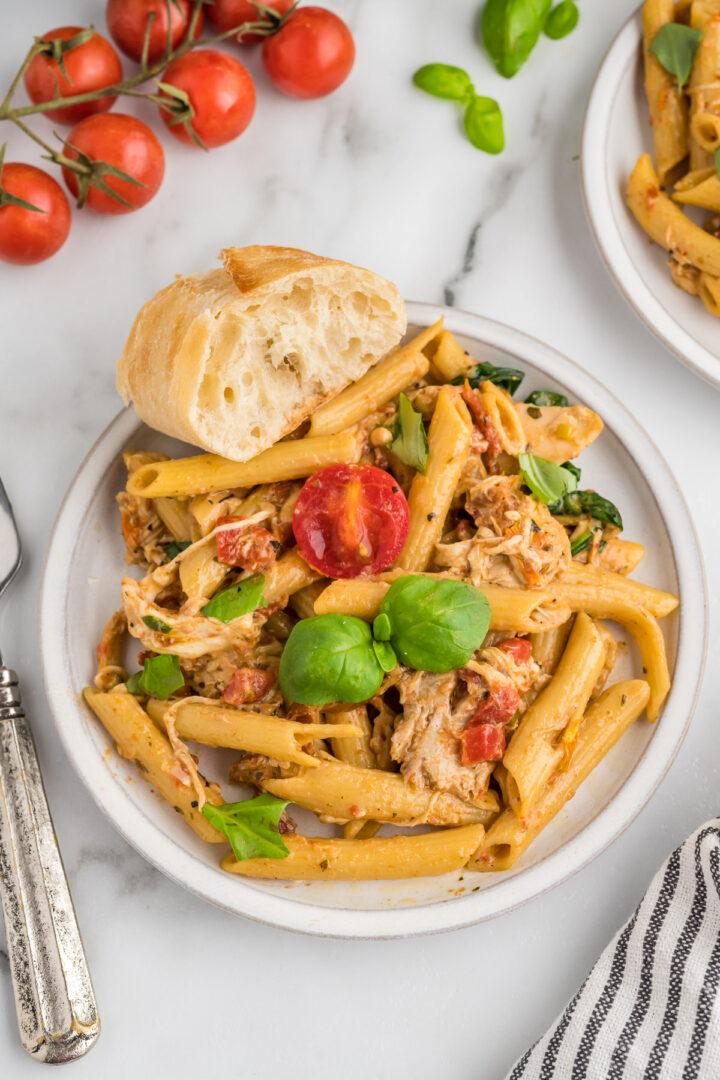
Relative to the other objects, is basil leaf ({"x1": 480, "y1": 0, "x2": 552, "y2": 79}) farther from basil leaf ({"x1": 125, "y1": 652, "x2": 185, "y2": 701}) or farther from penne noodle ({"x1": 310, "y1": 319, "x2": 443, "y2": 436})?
basil leaf ({"x1": 125, "y1": 652, "x2": 185, "y2": 701})

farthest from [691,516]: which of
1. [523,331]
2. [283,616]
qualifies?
[283,616]

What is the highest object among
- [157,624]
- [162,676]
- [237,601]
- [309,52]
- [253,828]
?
[309,52]

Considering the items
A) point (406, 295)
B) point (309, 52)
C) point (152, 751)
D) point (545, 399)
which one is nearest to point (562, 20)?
point (309, 52)

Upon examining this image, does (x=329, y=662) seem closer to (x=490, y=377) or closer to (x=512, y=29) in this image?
(x=490, y=377)

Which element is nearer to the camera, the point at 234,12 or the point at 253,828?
the point at 253,828

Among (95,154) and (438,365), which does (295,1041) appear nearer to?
(438,365)

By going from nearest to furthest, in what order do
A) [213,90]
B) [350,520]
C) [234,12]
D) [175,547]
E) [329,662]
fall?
[329,662] < [350,520] < [175,547] < [213,90] < [234,12]

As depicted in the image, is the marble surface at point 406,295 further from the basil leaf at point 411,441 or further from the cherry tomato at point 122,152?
the basil leaf at point 411,441
